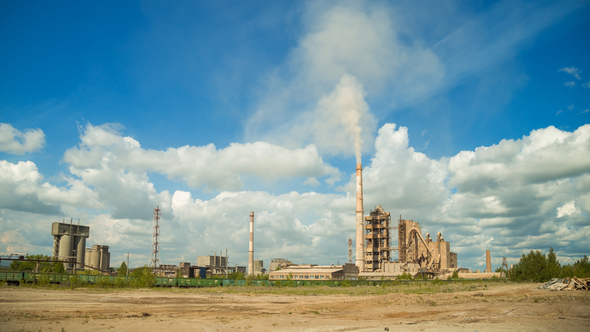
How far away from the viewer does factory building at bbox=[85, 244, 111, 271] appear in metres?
130

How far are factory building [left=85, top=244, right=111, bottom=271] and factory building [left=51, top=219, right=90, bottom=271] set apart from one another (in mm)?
22404

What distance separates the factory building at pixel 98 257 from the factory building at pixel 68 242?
2240 cm

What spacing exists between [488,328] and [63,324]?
20198mm

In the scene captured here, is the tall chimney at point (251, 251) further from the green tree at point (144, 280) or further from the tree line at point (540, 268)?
the tree line at point (540, 268)

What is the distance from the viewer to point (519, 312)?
2420cm

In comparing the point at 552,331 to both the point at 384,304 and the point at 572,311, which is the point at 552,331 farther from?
the point at 384,304

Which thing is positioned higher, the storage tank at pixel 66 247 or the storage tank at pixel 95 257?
the storage tank at pixel 66 247

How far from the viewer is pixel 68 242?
10656 cm

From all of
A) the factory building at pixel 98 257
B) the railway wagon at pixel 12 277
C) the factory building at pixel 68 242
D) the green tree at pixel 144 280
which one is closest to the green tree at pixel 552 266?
the green tree at pixel 144 280

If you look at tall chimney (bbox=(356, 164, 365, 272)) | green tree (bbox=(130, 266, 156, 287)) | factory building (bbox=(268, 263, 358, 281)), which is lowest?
factory building (bbox=(268, 263, 358, 281))

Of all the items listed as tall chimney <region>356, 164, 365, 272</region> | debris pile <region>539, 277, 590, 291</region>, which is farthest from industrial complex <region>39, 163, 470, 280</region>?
debris pile <region>539, 277, 590, 291</region>

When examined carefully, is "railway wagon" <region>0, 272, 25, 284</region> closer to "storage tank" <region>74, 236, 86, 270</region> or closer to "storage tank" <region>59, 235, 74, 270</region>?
"storage tank" <region>59, 235, 74, 270</region>

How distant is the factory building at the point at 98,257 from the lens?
130m

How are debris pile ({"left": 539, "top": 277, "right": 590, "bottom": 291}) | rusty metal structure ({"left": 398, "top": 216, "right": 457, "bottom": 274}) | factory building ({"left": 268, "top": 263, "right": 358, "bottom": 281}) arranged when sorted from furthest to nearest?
1. rusty metal structure ({"left": 398, "top": 216, "right": 457, "bottom": 274})
2. factory building ({"left": 268, "top": 263, "right": 358, "bottom": 281})
3. debris pile ({"left": 539, "top": 277, "right": 590, "bottom": 291})
